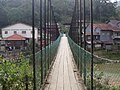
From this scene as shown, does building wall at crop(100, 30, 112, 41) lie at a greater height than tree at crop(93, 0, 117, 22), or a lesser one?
lesser

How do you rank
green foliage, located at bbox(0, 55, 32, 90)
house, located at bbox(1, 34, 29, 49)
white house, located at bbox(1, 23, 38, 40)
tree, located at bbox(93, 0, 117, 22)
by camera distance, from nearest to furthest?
green foliage, located at bbox(0, 55, 32, 90)
house, located at bbox(1, 34, 29, 49)
white house, located at bbox(1, 23, 38, 40)
tree, located at bbox(93, 0, 117, 22)

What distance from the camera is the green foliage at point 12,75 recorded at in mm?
3582

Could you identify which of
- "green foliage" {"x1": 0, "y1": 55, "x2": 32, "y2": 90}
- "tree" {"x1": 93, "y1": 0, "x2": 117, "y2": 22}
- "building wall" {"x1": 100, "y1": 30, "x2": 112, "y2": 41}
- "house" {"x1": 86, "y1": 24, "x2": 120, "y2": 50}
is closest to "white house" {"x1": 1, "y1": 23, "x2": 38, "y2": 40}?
"house" {"x1": 86, "y1": 24, "x2": 120, "y2": 50}

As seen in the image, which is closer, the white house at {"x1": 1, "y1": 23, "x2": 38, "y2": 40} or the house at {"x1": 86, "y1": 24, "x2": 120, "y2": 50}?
the white house at {"x1": 1, "y1": 23, "x2": 38, "y2": 40}

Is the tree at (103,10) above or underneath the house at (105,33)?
above

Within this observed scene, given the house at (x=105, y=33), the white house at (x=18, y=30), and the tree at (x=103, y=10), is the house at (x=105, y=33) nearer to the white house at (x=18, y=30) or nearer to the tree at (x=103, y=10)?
the tree at (x=103, y=10)

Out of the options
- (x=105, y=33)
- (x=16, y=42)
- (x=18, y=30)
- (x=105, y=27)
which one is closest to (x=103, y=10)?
(x=105, y=33)

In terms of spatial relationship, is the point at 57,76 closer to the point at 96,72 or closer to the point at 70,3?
the point at 96,72

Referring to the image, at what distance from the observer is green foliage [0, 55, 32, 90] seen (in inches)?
141

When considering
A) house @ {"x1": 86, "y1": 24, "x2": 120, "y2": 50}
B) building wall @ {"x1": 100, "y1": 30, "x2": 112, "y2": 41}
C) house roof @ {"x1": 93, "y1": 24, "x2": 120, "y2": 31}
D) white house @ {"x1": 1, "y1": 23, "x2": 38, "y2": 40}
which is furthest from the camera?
building wall @ {"x1": 100, "y1": 30, "x2": 112, "y2": 41}

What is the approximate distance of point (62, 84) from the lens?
20.9 feet

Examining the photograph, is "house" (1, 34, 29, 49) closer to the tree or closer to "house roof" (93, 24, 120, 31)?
"house roof" (93, 24, 120, 31)

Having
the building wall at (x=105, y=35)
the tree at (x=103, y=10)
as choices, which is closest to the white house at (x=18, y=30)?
the building wall at (x=105, y=35)

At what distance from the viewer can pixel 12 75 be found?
376cm
